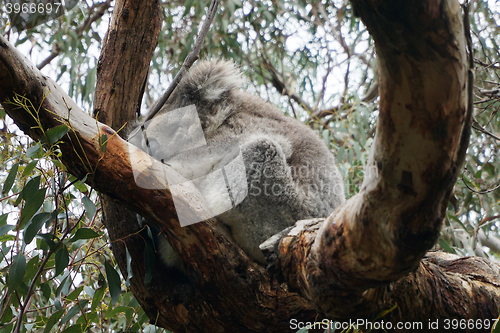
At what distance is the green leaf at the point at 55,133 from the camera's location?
1.51 m

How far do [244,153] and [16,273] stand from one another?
1212mm

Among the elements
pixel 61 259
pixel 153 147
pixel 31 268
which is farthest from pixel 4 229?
pixel 153 147

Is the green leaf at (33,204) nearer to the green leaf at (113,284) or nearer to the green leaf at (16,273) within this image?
the green leaf at (16,273)

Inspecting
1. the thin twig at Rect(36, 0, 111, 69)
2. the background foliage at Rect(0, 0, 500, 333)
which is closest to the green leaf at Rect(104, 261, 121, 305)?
the background foliage at Rect(0, 0, 500, 333)

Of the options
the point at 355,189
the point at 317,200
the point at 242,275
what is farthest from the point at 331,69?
the point at 242,275

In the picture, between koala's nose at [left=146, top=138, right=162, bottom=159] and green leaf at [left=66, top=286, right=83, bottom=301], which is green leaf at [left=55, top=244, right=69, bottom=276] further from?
koala's nose at [left=146, top=138, right=162, bottom=159]

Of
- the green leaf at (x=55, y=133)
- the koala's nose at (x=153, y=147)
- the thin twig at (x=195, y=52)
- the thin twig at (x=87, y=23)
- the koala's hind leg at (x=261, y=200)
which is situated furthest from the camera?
the thin twig at (x=87, y=23)

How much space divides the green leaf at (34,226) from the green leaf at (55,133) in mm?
430

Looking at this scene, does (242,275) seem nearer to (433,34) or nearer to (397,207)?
(397,207)

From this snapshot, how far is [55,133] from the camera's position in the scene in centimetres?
151

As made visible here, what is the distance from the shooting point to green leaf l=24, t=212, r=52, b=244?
66.9 inches

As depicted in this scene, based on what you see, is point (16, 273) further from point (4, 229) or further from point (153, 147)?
point (153, 147)

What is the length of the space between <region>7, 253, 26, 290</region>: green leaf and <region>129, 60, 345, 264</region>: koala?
648mm

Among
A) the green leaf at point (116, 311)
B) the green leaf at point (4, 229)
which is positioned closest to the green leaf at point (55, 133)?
the green leaf at point (4, 229)
